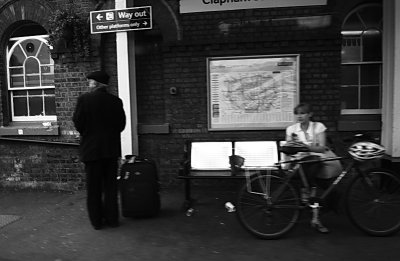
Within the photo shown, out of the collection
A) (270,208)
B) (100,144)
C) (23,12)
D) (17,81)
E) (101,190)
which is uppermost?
(23,12)

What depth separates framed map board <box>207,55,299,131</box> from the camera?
6520 mm

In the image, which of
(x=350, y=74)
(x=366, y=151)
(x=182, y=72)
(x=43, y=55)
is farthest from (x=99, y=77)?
(x=350, y=74)

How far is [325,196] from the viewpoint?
465 cm

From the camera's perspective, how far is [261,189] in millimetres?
4645

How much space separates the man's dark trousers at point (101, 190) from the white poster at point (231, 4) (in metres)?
2.87

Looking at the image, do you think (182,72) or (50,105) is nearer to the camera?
(182,72)

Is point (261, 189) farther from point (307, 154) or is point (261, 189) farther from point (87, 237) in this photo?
point (87, 237)

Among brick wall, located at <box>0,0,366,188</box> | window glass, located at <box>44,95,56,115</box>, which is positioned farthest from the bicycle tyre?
window glass, located at <box>44,95,56,115</box>

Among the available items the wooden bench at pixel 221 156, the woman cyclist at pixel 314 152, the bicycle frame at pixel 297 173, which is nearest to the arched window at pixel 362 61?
the wooden bench at pixel 221 156

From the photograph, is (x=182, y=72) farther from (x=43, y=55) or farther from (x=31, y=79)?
(x=31, y=79)

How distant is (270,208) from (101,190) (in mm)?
2098

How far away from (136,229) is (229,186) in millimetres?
2106

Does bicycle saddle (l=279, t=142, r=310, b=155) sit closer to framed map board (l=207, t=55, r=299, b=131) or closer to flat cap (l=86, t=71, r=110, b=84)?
framed map board (l=207, t=55, r=299, b=131)

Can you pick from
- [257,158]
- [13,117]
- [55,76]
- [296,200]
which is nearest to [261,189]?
[296,200]
